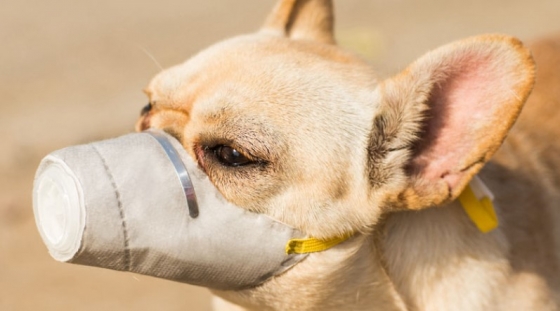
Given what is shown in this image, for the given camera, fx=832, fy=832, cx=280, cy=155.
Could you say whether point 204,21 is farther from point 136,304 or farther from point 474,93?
point 474,93

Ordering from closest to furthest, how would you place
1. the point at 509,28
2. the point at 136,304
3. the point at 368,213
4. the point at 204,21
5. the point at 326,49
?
the point at 368,213
the point at 326,49
the point at 136,304
the point at 509,28
the point at 204,21

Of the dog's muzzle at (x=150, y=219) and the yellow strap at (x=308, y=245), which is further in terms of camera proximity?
the yellow strap at (x=308, y=245)

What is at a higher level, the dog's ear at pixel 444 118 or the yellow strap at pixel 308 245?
the dog's ear at pixel 444 118

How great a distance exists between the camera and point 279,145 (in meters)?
2.97

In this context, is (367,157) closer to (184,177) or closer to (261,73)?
(261,73)

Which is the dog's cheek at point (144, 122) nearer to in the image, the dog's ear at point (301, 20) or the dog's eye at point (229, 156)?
the dog's eye at point (229, 156)

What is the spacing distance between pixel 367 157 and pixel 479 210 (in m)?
0.49

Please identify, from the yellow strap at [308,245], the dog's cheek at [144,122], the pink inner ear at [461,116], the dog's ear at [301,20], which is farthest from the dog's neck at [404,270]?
the dog's ear at [301,20]

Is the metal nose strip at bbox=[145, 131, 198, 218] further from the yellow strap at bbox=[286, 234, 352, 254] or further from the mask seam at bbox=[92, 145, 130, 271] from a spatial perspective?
the yellow strap at bbox=[286, 234, 352, 254]

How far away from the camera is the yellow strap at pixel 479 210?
3176mm

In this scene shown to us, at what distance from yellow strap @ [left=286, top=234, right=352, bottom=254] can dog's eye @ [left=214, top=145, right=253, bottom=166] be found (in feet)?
1.11

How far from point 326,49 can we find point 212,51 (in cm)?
48

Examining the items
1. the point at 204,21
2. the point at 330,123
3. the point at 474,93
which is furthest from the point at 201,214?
the point at 204,21

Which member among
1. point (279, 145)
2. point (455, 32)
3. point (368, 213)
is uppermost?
point (279, 145)
